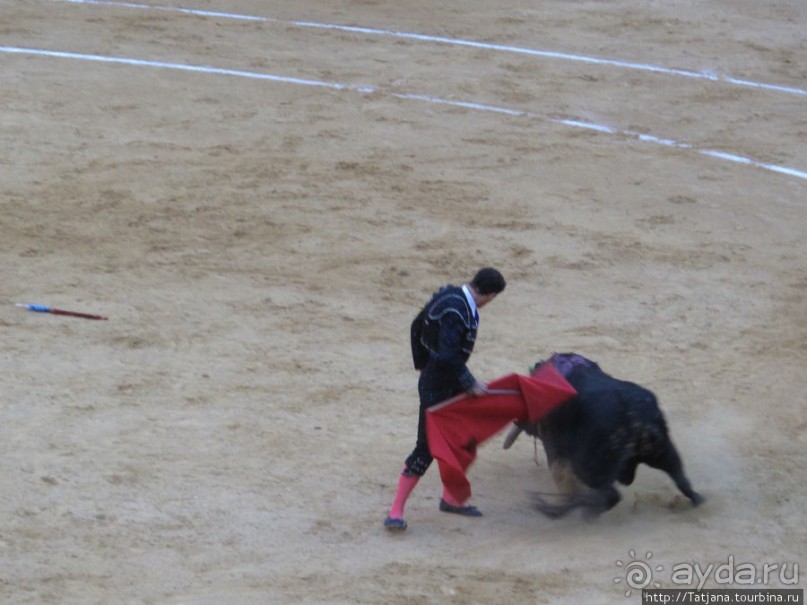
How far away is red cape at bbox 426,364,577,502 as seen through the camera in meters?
5.95

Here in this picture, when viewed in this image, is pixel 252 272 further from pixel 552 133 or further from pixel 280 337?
pixel 552 133

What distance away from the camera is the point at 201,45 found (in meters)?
14.5

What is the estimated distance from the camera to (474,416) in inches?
237

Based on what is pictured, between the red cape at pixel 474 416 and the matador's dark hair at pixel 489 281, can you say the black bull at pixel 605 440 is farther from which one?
the matador's dark hair at pixel 489 281

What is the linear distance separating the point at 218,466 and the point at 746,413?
3.07 metres

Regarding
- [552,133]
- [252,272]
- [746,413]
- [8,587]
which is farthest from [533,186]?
[8,587]

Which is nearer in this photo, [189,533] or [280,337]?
[189,533]

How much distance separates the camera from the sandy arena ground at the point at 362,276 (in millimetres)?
5844

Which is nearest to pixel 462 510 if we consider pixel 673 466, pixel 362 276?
pixel 673 466

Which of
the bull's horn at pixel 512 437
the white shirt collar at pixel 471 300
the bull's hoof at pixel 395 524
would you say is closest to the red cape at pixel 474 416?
the bull's hoof at pixel 395 524

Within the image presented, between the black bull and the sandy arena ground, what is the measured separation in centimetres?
17

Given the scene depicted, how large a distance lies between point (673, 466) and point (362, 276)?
12.0 feet

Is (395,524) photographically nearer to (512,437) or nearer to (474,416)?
(474,416)

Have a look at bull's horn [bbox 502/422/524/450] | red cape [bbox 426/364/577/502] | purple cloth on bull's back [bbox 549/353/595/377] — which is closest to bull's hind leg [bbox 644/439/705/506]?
red cape [bbox 426/364/577/502]
